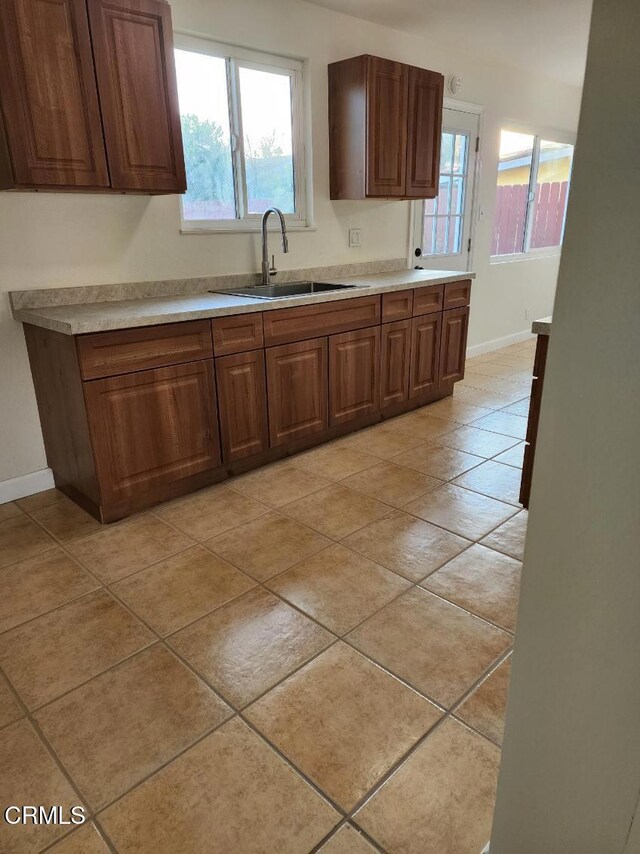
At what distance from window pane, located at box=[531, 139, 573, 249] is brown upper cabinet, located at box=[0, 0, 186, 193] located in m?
4.36

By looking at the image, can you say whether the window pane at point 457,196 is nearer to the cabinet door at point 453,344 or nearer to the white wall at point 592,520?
the cabinet door at point 453,344

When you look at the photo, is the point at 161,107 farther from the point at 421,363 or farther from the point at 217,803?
the point at 217,803

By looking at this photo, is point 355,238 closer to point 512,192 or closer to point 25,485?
point 512,192

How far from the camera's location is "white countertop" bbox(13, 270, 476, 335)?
7.20 ft

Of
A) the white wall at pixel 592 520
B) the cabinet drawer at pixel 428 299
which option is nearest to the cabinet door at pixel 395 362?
the cabinet drawer at pixel 428 299

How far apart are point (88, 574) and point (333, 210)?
2.71 m

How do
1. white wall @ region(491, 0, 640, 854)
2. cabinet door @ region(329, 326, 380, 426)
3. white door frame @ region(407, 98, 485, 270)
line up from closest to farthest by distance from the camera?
white wall @ region(491, 0, 640, 854) < cabinet door @ region(329, 326, 380, 426) < white door frame @ region(407, 98, 485, 270)

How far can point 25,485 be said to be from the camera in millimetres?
2742

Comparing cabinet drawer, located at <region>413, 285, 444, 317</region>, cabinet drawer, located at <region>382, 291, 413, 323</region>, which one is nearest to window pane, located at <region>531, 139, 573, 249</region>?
cabinet drawer, located at <region>413, 285, 444, 317</region>

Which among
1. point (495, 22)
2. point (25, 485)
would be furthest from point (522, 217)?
point (25, 485)

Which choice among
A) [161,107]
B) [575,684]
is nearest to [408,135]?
[161,107]

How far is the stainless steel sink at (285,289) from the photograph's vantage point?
3167 millimetres

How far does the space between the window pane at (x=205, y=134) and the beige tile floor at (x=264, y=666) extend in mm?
1609

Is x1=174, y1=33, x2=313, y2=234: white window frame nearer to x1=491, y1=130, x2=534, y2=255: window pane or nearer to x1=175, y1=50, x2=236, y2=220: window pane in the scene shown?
x1=175, y1=50, x2=236, y2=220: window pane
